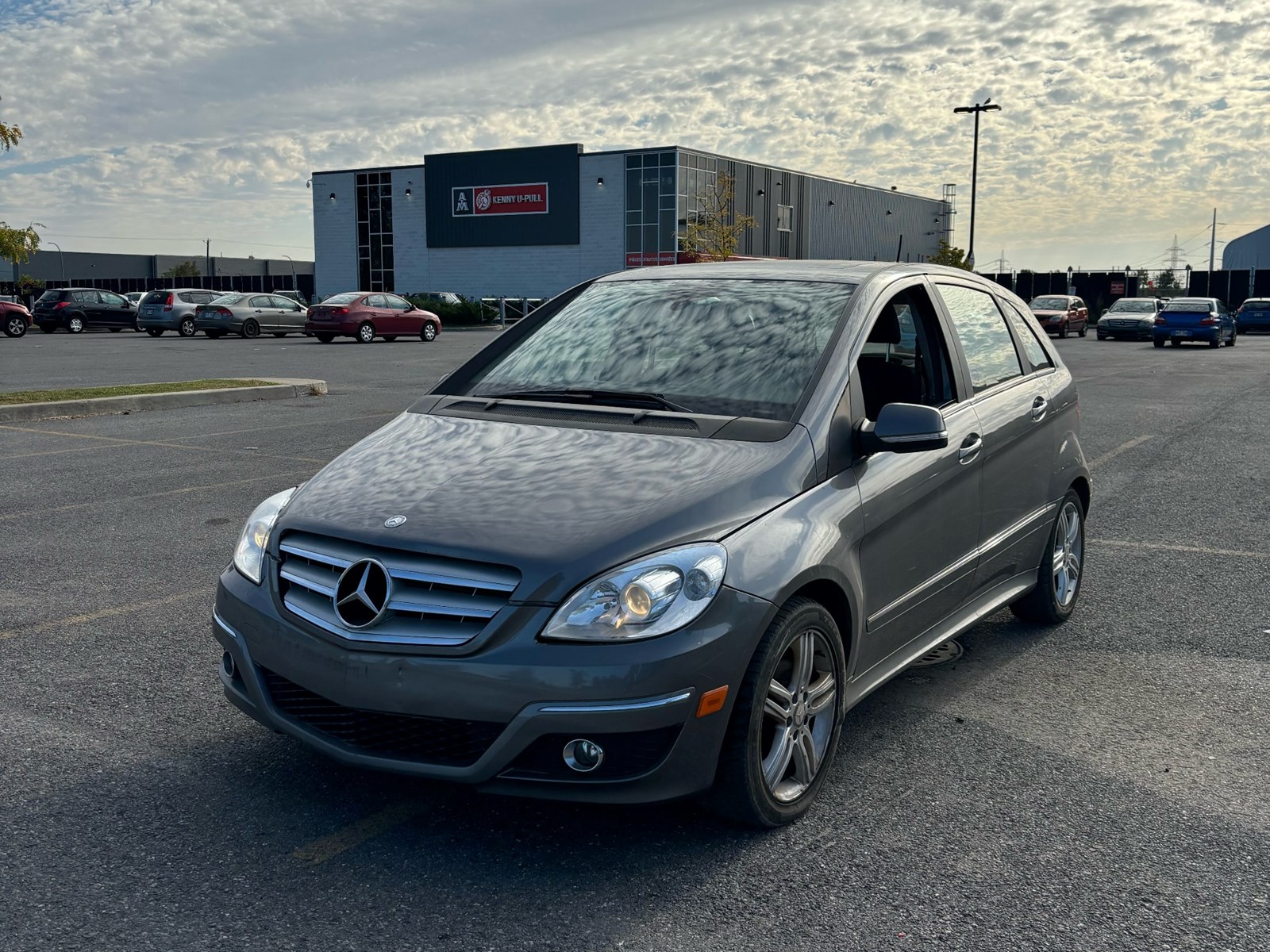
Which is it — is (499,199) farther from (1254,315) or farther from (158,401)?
(158,401)

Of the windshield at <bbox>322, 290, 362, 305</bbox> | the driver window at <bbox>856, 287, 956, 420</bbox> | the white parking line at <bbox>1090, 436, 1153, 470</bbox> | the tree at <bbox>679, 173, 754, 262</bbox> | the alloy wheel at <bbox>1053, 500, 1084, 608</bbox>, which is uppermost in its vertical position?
the tree at <bbox>679, 173, 754, 262</bbox>

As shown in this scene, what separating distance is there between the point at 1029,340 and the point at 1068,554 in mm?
1018

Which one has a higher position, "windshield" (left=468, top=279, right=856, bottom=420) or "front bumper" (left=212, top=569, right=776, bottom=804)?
"windshield" (left=468, top=279, right=856, bottom=420)

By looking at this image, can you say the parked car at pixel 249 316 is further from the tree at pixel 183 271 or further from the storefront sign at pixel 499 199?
the tree at pixel 183 271

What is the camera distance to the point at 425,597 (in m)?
3.15

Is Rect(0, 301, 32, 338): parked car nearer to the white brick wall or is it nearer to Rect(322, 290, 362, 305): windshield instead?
Rect(322, 290, 362, 305): windshield

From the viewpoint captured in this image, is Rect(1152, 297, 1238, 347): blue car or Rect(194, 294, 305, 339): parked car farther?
Rect(194, 294, 305, 339): parked car

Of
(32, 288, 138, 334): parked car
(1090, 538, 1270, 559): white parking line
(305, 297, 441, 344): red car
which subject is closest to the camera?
(1090, 538, 1270, 559): white parking line

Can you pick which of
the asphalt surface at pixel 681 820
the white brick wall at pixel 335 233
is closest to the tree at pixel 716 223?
the white brick wall at pixel 335 233

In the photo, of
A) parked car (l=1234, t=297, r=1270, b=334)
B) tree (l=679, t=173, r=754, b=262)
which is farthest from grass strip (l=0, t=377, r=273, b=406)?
parked car (l=1234, t=297, r=1270, b=334)

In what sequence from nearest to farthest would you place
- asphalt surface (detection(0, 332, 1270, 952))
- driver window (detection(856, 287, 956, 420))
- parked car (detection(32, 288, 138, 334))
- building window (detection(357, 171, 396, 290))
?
asphalt surface (detection(0, 332, 1270, 952)) → driver window (detection(856, 287, 956, 420)) → parked car (detection(32, 288, 138, 334)) → building window (detection(357, 171, 396, 290))

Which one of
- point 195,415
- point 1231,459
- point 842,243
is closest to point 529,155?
point 842,243

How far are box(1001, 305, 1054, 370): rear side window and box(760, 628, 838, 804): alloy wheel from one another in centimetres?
253

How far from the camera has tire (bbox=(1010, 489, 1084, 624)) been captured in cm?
546
